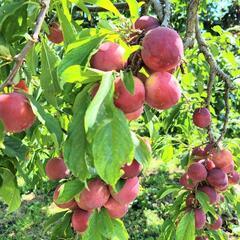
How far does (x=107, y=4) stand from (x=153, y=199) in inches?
152

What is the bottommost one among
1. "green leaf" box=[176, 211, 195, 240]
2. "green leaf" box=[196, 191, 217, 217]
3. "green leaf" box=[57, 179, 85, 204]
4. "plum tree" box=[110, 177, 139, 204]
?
"green leaf" box=[176, 211, 195, 240]

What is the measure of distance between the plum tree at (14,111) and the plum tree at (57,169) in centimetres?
51

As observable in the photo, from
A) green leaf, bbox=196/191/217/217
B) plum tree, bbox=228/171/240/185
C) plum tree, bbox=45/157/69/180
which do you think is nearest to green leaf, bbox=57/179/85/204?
plum tree, bbox=45/157/69/180

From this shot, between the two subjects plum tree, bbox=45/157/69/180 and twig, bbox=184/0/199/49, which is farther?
twig, bbox=184/0/199/49

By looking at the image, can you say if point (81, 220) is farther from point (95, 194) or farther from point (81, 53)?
point (81, 53)

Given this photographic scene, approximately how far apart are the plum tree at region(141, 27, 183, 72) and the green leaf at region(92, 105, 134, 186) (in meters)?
0.16

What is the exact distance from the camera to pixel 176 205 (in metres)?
2.12

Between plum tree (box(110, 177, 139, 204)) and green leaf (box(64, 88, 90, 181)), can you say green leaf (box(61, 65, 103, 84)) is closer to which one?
green leaf (box(64, 88, 90, 181))

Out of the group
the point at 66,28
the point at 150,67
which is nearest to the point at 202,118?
the point at 66,28

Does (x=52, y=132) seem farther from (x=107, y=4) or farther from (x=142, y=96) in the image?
(x=107, y=4)

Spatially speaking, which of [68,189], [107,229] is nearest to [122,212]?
[107,229]

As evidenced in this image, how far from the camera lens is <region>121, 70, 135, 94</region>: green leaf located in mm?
816

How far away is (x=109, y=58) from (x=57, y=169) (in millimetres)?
641

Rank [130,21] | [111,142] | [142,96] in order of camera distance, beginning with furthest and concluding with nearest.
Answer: [130,21] → [142,96] → [111,142]
